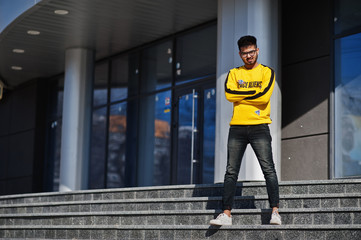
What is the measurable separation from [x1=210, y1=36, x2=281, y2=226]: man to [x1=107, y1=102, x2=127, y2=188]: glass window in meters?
9.17

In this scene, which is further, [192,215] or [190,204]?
[190,204]

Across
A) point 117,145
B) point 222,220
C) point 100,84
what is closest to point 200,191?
point 222,220

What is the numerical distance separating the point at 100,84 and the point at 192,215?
394 inches

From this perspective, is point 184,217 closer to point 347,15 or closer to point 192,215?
point 192,215

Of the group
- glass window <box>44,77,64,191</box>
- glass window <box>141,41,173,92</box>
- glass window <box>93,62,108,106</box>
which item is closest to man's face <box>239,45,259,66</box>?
glass window <box>141,41,173,92</box>

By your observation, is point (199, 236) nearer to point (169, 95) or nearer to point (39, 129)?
point (169, 95)

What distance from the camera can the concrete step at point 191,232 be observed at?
6.15 meters

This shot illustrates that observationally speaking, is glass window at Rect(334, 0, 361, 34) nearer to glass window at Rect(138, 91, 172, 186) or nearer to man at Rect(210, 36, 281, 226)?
man at Rect(210, 36, 281, 226)

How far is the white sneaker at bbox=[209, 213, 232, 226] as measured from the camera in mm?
6617

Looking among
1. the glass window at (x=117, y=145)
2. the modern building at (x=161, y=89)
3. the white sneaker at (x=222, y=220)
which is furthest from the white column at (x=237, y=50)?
the glass window at (x=117, y=145)

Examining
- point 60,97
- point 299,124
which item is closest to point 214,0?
point 299,124

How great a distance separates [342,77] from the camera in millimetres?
10523

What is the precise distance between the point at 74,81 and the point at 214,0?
4.74m

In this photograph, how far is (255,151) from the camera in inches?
266
